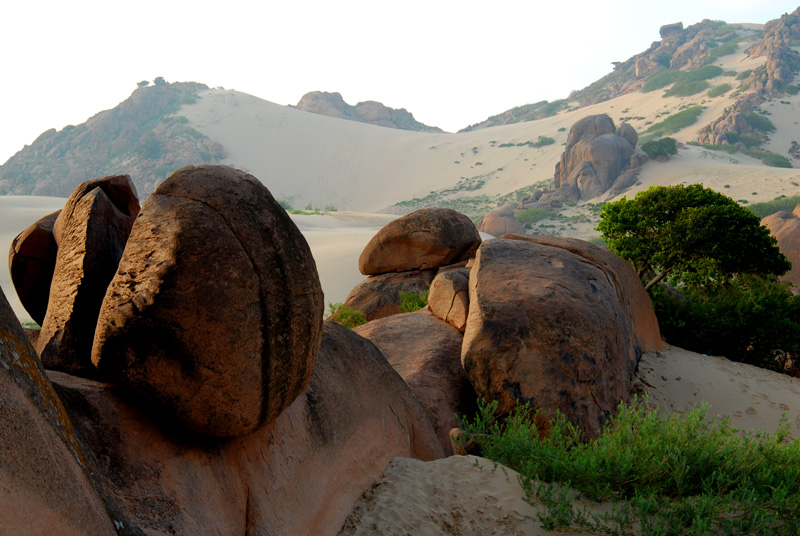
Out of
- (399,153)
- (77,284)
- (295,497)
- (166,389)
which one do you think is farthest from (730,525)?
(399,153)

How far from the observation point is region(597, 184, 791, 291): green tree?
424 inches

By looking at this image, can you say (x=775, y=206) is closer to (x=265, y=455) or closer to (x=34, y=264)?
(x=265, y=455)

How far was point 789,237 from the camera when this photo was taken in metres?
17.9

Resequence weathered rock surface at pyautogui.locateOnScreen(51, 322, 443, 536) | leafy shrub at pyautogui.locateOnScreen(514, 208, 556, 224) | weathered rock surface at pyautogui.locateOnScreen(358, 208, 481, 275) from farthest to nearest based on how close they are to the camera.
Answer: leafy shrub at pyautogui.locateOnScreen(514, 208, 556, 224) < weathered rock surface at pyautogui.locateOnScreen(358, 208, 481, 275) < weathered rock surface at pyautogui.locateOnScreen(51, 322, 443, 536)

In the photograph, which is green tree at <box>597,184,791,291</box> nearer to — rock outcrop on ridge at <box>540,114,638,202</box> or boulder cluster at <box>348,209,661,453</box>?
boulder cluster at <box>348,209,661,453</box>

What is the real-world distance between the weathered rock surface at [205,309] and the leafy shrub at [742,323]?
925cm

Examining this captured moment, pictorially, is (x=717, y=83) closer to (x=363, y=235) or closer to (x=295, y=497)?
(x=363, y=235)

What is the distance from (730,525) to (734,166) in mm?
45230

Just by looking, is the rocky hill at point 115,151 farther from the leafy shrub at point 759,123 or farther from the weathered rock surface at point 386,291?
the leafy shrub at point 759,123

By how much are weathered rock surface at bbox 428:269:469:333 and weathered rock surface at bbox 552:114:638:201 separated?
114 feet

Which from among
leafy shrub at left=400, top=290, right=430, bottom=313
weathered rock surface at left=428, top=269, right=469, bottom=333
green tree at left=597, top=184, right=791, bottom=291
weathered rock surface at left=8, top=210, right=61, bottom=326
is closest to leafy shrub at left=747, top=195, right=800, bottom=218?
green tree at left=597, top=184, right=791, bottom=291

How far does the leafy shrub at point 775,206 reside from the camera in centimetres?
3183

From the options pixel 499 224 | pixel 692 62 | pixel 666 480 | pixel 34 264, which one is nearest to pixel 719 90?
pixel 692 62

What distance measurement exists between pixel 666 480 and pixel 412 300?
6902 millimetres
